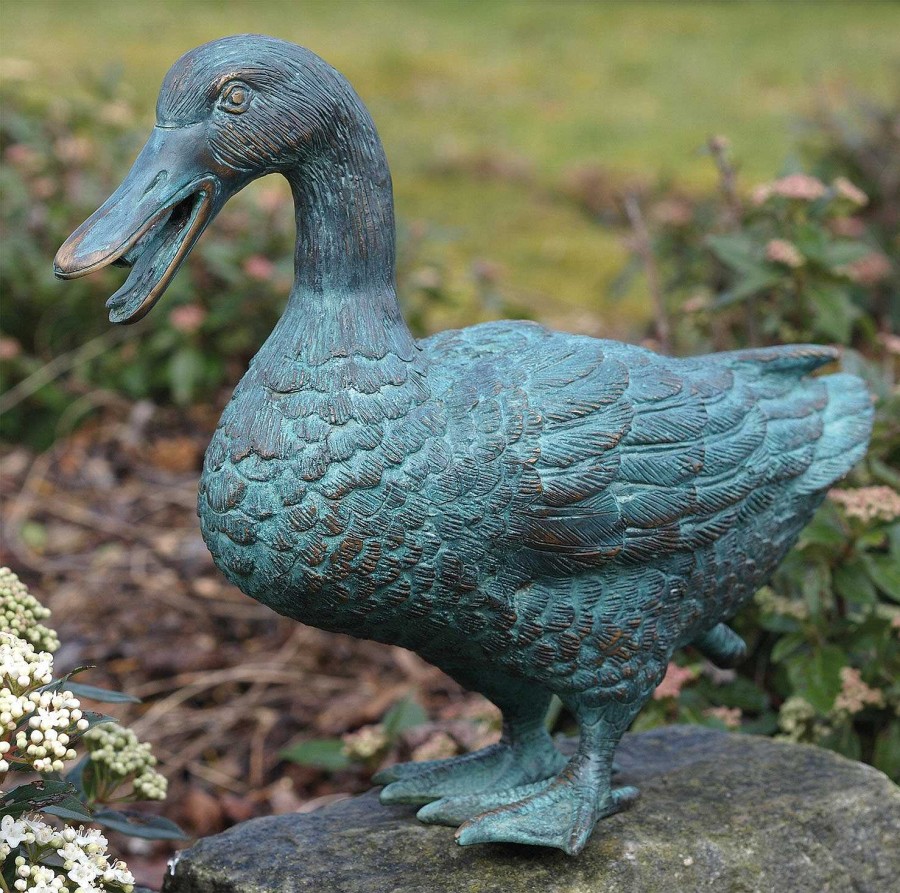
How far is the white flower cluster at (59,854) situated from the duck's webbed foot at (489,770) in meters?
0.59

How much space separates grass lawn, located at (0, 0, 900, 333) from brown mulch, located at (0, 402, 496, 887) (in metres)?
1.21

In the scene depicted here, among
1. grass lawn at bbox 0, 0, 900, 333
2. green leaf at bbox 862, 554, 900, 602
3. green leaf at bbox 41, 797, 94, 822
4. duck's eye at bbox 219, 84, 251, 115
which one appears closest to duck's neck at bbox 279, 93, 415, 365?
duck's eye at bbox 219, 84, 251, 115

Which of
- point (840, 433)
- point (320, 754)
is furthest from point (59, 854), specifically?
point (840, 433)

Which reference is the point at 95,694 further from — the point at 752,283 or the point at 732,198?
the point at 732,198

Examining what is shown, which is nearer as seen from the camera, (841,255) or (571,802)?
(571,802)

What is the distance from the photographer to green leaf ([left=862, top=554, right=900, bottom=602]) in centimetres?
246

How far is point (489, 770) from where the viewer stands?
2.24m

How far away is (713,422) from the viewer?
1960 mm

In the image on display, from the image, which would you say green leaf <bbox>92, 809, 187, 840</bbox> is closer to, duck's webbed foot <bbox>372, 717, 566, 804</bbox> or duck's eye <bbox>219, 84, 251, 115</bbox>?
duck's webbed foot <bbox>372, 717, 566, 804</bbox>

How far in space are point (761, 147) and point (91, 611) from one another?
4407 millimetres

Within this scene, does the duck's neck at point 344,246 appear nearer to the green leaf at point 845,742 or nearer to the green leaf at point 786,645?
the green leaf at point 786,645

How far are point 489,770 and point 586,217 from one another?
13.8ft

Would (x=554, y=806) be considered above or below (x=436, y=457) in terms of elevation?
below

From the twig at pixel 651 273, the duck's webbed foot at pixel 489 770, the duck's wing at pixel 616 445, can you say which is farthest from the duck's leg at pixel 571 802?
the twig at pixel 651 273
